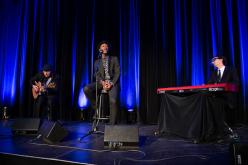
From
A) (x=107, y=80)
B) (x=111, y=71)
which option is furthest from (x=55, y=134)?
(x=111, y=71)

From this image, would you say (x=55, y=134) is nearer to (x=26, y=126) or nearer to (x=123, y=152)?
(x=26, y=126)

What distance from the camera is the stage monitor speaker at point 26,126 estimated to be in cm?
341

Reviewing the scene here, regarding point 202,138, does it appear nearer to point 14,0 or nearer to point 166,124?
point 166,124

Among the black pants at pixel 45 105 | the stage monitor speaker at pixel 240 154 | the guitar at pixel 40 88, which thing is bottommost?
the stage monitor speaker at pixel 240 154

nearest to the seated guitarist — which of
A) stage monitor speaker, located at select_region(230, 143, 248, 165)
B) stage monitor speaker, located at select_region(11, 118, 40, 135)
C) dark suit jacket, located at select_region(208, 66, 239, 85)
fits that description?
stage monitor speaker, located at select_region(11, 118, 40, 135)

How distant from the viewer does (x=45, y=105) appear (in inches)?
201

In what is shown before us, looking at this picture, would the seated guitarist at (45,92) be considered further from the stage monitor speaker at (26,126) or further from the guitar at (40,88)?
the stage monitor speaker at (26,126)

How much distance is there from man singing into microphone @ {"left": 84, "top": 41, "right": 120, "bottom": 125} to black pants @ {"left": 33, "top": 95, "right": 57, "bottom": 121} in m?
1.90

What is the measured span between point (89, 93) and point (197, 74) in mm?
2955

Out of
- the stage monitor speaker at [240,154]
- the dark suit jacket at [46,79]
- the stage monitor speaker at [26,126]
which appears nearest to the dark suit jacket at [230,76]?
the stage monitor speaker at [240,154]

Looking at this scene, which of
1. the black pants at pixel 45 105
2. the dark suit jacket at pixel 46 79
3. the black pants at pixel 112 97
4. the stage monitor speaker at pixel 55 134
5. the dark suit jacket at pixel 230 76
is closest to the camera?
the stage monitor speaker at pixel 55 134

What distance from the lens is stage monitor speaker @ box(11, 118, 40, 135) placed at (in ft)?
11.2

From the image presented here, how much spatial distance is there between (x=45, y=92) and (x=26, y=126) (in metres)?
1.72

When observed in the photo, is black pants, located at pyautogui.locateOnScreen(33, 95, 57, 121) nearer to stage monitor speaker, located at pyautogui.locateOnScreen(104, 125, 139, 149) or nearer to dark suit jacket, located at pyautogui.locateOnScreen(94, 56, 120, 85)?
dark suit jacket, located at pyautogui.locateOnScreen(94, 56, 120, 85)
